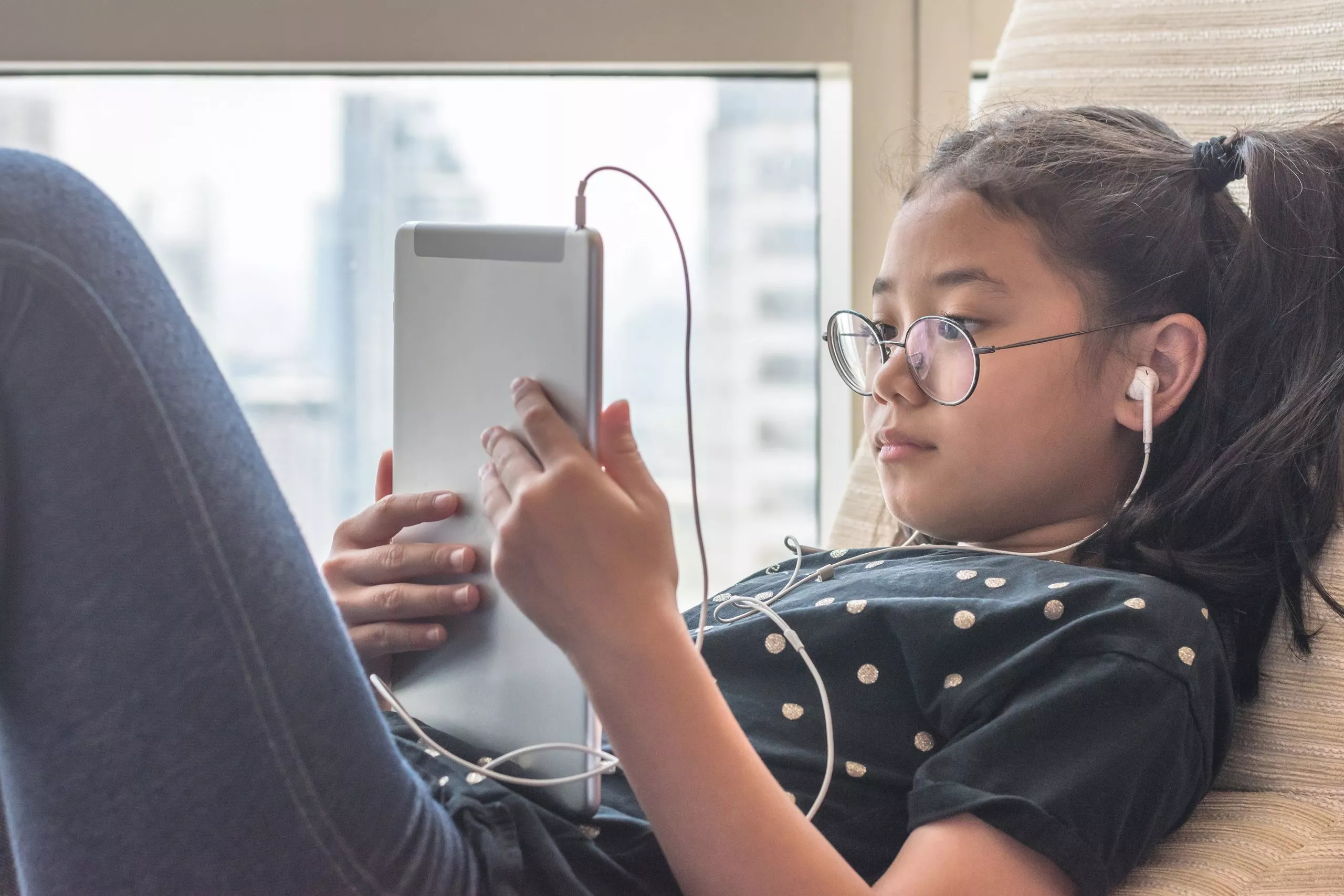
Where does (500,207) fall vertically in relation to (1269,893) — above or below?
above

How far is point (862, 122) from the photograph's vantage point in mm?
1451

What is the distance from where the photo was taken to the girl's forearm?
58 cm

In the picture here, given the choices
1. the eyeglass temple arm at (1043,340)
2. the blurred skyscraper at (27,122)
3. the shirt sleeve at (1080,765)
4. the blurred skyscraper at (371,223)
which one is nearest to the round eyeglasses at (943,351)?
the eyeglass temple arm at (1043,340)

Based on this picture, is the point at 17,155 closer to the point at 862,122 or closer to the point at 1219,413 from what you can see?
the point at 1219,413

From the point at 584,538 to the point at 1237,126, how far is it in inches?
32.7

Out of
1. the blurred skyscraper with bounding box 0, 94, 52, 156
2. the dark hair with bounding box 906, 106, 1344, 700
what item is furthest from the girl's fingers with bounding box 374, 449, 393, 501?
the blurred skyscraper with bounding box 0, 94, 52, 156

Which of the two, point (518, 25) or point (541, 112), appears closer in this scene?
point (518, 25)

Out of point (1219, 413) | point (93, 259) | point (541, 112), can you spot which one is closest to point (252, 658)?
point (93, 259)

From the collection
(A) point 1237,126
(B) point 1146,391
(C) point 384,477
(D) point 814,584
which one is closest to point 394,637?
(C) point 384,477

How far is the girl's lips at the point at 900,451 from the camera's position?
2.88 feet

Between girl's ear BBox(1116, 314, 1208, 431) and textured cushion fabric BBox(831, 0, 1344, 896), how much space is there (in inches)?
5.8

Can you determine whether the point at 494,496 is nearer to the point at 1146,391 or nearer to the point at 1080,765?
the point at 1080,765

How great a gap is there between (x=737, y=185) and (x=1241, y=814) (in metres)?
1.05

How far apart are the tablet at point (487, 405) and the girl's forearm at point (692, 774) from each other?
0.16 ft
